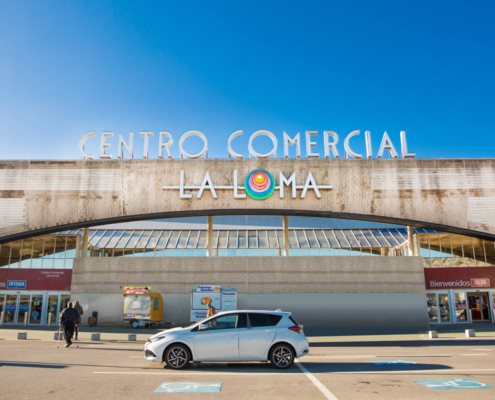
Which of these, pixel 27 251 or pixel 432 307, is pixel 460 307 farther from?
pixel 27 251

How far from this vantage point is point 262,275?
80.5 feet

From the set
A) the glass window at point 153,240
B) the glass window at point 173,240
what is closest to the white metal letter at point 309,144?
the glass window at point 173,240

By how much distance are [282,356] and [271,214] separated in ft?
47.0

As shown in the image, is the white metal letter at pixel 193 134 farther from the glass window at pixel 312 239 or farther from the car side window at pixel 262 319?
the car side window at pixel 262 319

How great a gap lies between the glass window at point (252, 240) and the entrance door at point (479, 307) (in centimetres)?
1613

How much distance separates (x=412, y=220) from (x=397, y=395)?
17.8 m

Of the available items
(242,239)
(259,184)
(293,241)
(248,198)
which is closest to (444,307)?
(293,241)

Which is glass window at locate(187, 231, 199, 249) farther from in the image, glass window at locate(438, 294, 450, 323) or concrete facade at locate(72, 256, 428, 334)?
glass window at locate(438, 294, 450, 323)

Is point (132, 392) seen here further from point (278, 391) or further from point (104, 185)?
point (104, 185)

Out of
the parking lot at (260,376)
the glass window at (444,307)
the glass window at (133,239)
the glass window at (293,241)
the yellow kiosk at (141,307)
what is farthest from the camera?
the glass window at (133,239)

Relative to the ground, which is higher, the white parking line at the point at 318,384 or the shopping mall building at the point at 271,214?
the shopping mall building at the point at 271,214

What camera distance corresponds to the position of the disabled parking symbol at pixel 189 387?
721cm

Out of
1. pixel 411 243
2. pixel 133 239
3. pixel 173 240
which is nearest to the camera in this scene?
pixel 411 243

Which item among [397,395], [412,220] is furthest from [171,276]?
[397,395]
